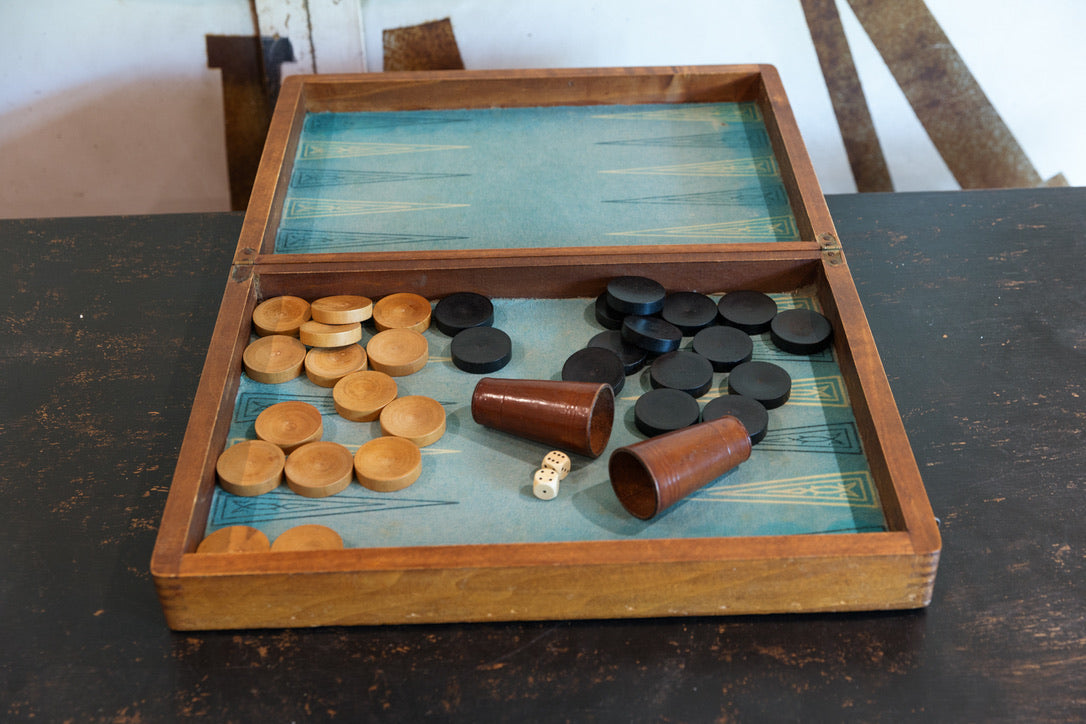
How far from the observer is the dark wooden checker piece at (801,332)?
189 cm

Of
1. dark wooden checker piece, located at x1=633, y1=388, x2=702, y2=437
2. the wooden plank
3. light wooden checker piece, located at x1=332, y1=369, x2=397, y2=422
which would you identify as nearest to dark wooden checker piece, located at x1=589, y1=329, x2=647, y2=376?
dark wooden checker piece, located at x1=633, y1=388, x2=702, y2=437

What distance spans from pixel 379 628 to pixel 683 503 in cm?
57

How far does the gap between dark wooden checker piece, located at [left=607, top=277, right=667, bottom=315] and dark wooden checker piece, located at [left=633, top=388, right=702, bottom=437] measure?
0.74 ft

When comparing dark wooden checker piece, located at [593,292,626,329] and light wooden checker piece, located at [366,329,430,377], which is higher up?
dark wooden checker piece, located at [593,292,626,329]

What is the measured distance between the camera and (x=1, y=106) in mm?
3297

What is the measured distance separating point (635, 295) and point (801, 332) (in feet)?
1.19

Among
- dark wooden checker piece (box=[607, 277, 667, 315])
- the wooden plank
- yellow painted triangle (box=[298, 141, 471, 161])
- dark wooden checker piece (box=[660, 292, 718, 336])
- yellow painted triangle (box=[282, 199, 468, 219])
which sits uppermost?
dark wooden checker piece (box=[607, 277, 667, 315])

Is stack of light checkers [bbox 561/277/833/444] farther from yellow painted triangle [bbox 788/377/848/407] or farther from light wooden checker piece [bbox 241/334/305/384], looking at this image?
light wooden checker piece [bbox 241/334/305/384]

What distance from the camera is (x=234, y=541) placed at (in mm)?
1515

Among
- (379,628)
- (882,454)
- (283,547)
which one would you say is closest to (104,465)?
(283,547)

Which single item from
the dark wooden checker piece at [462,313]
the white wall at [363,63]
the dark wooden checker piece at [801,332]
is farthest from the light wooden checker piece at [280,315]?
the white wall at [363,63]

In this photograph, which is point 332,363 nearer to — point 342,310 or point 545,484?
point 342,310

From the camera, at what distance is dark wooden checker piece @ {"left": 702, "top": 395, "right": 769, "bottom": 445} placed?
1.71 metres

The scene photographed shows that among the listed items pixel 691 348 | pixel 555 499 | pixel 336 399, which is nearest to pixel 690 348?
pixel 691 348
